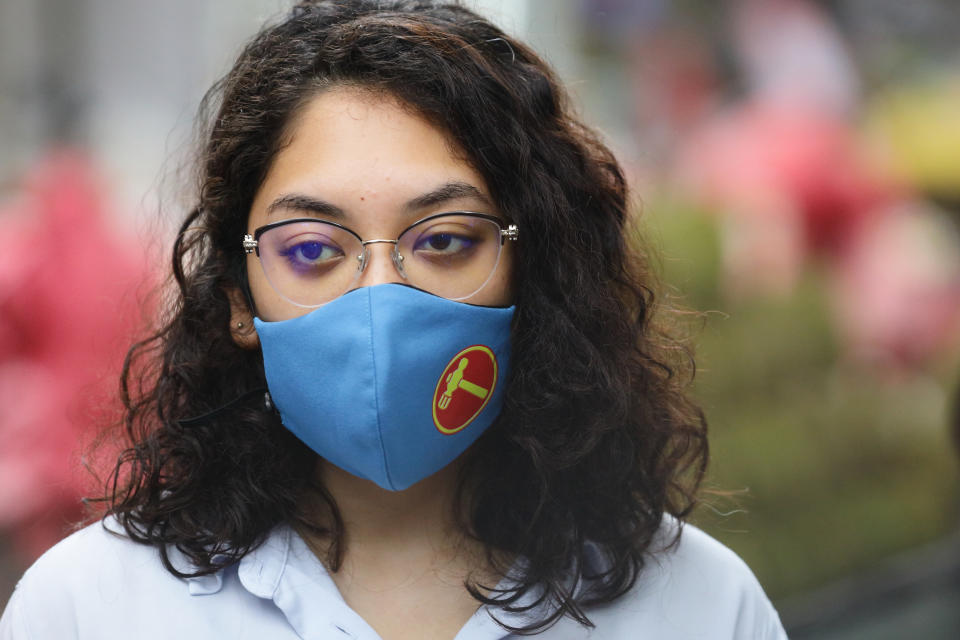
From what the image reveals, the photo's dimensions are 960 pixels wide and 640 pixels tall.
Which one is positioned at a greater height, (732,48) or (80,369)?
(732,48)

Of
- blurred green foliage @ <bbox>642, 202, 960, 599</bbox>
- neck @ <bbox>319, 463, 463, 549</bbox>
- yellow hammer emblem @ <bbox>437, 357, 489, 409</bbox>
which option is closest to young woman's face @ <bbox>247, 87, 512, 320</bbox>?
yellow hammer emblem @ <bbox>437, 357, 489, 409</bbox>

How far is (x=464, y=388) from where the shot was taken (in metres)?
1.77

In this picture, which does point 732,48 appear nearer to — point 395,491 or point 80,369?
point 80,369

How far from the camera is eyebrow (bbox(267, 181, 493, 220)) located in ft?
5.65

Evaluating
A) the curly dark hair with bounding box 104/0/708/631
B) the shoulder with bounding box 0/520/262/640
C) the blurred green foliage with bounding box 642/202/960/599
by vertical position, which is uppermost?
the curly dark hair with bounding box 104/0/708/631

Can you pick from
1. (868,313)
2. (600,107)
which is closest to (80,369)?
(868,313)

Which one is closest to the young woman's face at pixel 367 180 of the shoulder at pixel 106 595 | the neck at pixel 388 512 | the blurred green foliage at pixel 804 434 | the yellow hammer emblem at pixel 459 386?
the yellow hammer emblem at pixel 459 386

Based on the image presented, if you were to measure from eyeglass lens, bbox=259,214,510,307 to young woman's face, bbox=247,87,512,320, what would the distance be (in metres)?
0.01

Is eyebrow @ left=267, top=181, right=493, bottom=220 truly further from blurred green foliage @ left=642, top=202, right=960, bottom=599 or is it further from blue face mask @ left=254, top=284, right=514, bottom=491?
blurred green foliage @ left=642, top=202, right=960, bottom=599

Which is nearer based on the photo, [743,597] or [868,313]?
[743,597]

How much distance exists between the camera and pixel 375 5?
1960 mm

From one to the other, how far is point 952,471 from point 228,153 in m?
4.64

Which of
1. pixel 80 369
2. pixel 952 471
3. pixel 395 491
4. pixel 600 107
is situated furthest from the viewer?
pixel 600 107

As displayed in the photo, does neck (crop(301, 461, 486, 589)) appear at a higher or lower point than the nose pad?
lower
